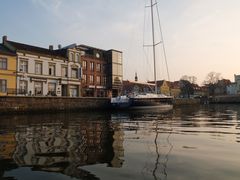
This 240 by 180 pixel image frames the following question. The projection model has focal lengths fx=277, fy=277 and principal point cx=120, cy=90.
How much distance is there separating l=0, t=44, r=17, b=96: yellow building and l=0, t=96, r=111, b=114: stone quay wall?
5796 millimetres

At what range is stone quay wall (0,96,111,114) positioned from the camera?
32.6m

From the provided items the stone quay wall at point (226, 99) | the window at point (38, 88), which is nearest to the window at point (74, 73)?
the window at point (38, 88)

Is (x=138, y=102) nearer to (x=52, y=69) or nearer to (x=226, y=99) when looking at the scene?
(x=52, y=69)

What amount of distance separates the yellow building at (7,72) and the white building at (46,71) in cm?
93

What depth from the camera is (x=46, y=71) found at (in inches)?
1857

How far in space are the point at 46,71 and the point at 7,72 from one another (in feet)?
25.3

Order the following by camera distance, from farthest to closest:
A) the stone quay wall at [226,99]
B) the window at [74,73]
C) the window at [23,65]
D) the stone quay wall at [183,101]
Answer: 1. the stone quay wall at [226,99]
2. the stone quay wall at [183,101]
3. the window at [74,73]
4. the window at [23,65]

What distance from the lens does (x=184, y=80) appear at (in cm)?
11106

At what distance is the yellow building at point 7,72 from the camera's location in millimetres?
39688

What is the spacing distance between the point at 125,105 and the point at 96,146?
33168 mm

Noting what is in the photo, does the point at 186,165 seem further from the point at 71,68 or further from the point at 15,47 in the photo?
the point at 71,68

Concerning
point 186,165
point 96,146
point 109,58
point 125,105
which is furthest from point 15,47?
point 186,165

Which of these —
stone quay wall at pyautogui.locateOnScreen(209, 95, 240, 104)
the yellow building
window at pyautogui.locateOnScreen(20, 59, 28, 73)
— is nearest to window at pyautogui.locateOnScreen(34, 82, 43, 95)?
window at pyautogui.locateOnScreen(20, 59, 28, 73)

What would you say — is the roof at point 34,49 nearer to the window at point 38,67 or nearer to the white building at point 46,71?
the white building at point 46,71
